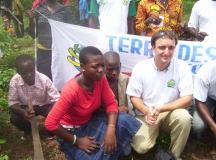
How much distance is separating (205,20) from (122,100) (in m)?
2.06

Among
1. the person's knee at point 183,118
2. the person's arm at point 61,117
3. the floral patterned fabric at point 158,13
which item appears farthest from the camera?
the floral patterned fabric at point 158,13

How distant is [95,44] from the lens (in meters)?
3.45

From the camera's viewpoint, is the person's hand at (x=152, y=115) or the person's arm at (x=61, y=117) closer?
the person's arm at (x=61, y=117)

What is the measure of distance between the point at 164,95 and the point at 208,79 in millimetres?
641

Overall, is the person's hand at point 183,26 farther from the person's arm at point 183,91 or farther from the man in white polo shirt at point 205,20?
the person's arm at point 183,91

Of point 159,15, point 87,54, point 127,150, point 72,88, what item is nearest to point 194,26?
point 159,15

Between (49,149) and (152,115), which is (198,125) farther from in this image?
(49,149)

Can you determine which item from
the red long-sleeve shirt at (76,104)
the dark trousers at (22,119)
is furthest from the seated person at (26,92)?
the red long-sleeve shirt at (76,104)

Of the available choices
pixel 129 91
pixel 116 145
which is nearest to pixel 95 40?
pixel 129 91

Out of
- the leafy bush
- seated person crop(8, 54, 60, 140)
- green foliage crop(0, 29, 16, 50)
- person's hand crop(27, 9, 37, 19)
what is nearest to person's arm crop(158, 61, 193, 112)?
seated person crop(8, 54, 60, 140)

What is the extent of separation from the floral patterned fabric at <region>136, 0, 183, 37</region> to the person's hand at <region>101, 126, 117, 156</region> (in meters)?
1.90

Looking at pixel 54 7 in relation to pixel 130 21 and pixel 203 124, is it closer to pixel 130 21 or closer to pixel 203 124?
pixel 130 21

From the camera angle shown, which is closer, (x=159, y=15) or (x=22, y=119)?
(x=22, y=119)

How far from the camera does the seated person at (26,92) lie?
2.56 m
